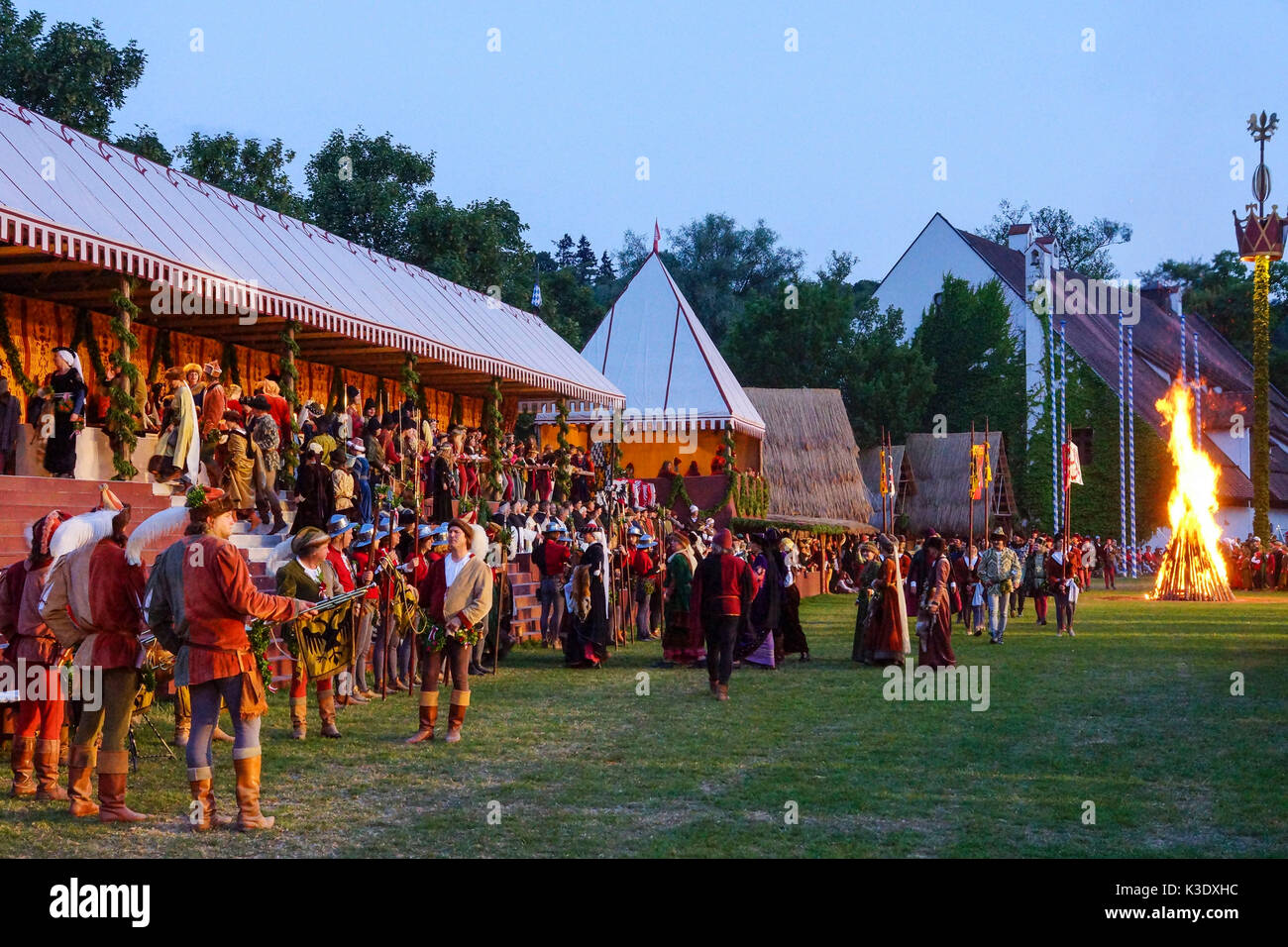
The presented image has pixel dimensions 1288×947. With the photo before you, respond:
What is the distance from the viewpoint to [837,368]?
54188 mm

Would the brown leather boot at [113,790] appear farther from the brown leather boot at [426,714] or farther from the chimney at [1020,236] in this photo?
the chimney at [1020,236]

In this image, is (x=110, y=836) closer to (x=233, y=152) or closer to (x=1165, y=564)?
(x=233, y=152)

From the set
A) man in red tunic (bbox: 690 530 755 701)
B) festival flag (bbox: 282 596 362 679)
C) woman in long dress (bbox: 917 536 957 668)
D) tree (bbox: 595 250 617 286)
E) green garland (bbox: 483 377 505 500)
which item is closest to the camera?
festival flag (bbox: 282 596 362 679)

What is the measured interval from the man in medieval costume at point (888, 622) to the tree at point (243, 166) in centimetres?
2059

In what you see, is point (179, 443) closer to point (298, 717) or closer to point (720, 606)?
point (298, 717)

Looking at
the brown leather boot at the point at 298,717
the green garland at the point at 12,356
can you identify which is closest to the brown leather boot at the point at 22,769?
the brown leather boot at the point at 298,717

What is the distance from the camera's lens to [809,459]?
40.8m

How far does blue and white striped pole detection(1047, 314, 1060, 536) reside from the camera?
166 ft

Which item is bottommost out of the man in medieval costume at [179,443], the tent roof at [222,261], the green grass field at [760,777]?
the green grass field at [760,777]

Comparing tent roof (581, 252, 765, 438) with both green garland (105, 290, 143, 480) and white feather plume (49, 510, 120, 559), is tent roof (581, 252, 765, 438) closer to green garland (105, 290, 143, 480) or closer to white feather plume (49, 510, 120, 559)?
green garland (105, 290, 143, 480)

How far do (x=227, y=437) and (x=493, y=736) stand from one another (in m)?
5.54

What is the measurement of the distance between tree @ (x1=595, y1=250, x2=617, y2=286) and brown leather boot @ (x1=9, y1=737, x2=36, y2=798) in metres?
78.3

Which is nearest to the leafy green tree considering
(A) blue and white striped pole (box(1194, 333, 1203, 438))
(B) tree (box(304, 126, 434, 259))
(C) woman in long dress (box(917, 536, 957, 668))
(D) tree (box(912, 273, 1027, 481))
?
(A) blue and white striped pole (box(1194, 333, 1203, 438))

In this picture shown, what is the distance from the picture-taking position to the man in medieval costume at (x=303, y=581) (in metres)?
10.2
